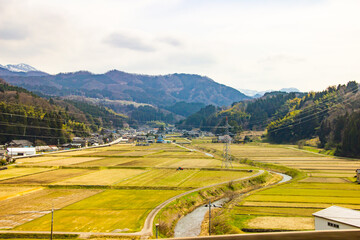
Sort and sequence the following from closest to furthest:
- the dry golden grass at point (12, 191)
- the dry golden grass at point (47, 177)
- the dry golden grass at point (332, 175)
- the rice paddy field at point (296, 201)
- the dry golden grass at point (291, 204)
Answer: the rice paddy field at point (296, 201) → the dry golden grass at point (291, 204) → the dry golden grass at point (12, 191) → the dry golden grass at point (47, 177) → the dry golden grass at point (332, 175)

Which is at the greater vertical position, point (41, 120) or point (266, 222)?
point (41, 120)

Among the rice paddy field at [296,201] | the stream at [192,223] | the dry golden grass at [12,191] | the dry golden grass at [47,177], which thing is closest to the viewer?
the stream at [192,223]

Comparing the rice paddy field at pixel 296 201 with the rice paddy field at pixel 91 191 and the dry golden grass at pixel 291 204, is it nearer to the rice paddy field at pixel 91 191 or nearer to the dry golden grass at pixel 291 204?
the dry golden grass at pixel 291 204

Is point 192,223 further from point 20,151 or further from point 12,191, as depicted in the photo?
point 20,151

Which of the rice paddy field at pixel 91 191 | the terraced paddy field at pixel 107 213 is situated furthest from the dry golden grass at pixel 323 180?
the terraced paddy field at pixel 107 213

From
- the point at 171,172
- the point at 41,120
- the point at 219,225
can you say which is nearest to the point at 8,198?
the point at 219,225

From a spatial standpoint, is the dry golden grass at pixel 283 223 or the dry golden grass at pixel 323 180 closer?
the dry golden grass at pixel 283 223

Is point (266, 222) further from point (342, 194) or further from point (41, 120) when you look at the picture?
point (41, 120)
